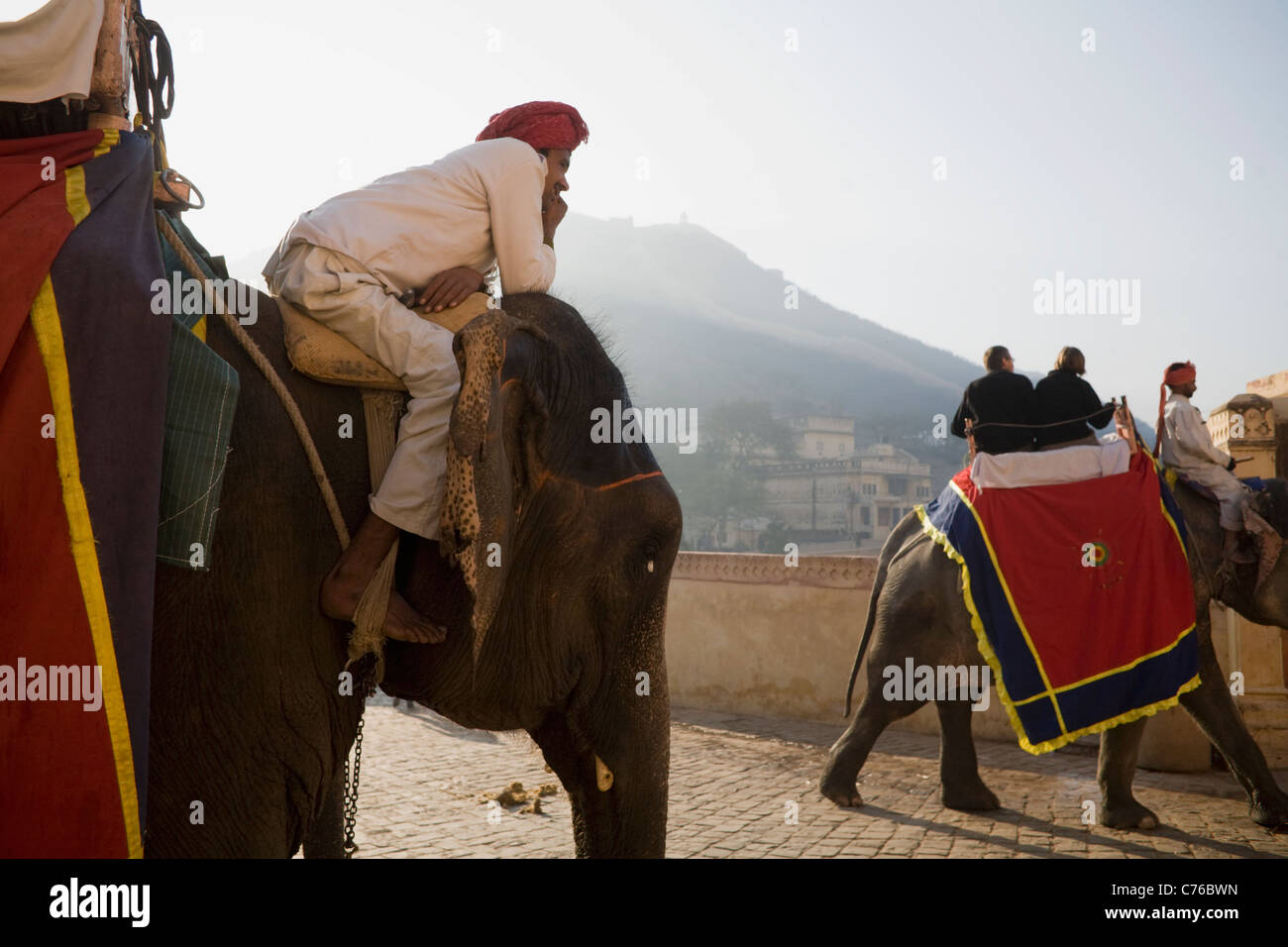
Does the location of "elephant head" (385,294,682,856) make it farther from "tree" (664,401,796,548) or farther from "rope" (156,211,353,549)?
"tree" (664,401,796,548)

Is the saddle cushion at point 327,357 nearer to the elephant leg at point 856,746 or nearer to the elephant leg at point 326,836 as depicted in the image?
the elephant leg at point 326,836

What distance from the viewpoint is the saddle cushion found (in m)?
2.40

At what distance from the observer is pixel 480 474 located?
7.47 feet

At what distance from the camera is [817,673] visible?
10.9 metres

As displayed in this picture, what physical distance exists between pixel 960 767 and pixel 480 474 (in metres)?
5.94

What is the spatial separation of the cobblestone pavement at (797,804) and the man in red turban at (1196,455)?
189cm

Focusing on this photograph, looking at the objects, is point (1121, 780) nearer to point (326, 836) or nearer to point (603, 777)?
point (326, 836)

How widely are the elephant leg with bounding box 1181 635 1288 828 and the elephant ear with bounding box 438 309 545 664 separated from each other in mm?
6197

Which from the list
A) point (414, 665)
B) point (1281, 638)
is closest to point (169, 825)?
point (414, 665)

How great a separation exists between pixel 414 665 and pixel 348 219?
1078 mm

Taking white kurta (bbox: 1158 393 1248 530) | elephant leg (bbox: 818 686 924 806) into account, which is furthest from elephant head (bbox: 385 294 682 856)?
white kurta (bbox: 1158 393 1248 530)

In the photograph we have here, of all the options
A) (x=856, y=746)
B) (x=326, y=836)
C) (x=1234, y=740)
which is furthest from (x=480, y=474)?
(x=1234, y=740)

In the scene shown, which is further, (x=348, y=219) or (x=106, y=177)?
(x=348, y=219)

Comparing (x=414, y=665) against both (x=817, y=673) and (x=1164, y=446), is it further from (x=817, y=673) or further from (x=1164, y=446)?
(x=817, y=673)
